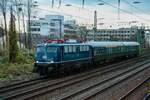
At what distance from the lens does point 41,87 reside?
20.5 m

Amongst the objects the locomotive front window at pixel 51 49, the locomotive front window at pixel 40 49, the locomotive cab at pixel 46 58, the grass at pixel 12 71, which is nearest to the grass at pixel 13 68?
the grass at pixel 12 71

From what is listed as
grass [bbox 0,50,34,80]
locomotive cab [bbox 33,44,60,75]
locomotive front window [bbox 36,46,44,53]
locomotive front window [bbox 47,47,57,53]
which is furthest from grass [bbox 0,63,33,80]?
locomotive front window [bbox 47,47,57,53]

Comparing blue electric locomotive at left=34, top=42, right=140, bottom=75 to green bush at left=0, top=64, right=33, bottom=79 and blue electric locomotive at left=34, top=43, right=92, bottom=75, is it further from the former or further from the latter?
green bush at left=0, top=64, right=33, bottom=79

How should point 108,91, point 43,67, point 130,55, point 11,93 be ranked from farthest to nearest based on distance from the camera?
point 130,55 → point 43,67 → point 108,91 → point 11,93

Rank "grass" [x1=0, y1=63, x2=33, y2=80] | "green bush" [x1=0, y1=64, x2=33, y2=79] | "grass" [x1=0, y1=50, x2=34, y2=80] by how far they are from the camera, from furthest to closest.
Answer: "green bush" [x1=0, y1=64, x2=33, y2=79] < "grass" [x1=0, y1=50, x2=34, y2=80] < "grass" [x1=0, y1=63, x2=33, y2=80]

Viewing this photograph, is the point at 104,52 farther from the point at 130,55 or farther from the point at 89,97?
the point at 89,97

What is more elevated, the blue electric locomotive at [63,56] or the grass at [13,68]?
the blue electric locomotive at [63,56]

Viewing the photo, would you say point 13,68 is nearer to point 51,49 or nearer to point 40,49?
point 40,49

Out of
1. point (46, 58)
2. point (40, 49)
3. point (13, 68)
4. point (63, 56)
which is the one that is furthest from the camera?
point (13, 68)

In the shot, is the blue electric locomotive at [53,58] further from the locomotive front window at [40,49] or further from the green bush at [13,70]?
the green bush at [13,70]

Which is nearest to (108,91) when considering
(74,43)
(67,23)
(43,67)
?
(43,67)

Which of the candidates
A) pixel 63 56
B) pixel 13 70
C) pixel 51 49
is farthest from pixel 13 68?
pixel 63 56

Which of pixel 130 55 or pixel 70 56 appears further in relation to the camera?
pixel 130 55

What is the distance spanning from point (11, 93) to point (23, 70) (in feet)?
33.5
